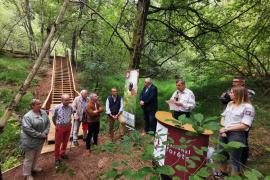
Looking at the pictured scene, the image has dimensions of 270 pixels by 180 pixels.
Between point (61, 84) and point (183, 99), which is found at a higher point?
point (183, 99)

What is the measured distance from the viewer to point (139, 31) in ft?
28.8

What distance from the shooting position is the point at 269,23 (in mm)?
8750

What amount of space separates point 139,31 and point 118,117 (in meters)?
2.95

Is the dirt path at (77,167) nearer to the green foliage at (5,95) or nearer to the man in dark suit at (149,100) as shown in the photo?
the man in dark suit at (149,100)

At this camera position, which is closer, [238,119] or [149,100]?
[238,119]

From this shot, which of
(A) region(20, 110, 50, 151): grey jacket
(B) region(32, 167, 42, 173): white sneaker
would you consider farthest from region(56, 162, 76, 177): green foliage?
(A) region(20, 110, 50, 151): grey jacket

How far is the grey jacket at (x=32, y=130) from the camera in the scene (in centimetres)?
586

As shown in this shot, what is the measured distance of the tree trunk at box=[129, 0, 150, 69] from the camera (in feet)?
28.2

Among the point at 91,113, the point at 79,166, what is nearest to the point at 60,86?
the point at 91,113

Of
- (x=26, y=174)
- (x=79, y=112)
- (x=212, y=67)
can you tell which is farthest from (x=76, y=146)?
(x=212, y=67)

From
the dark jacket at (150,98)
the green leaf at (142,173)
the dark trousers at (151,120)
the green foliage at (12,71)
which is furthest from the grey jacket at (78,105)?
the green foliage at (12,71)

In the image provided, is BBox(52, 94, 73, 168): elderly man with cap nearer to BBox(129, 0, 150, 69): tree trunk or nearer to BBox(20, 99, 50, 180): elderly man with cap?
BBox(20, 99, 50, 180): elderly man with cap

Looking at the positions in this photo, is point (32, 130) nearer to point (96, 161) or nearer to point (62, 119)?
point (62, 119)

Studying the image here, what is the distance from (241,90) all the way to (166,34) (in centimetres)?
572
